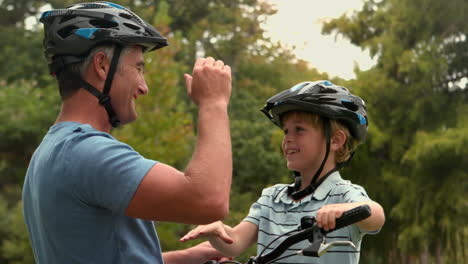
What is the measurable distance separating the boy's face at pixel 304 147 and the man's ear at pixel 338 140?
90mm

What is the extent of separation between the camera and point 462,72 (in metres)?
18.7

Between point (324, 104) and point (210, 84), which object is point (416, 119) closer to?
point (324, 104)

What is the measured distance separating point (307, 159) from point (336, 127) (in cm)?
30

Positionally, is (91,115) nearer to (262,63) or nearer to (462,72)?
(462,72)

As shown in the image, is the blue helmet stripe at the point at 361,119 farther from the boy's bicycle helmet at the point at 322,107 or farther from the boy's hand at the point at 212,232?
the boy's hand at the point at 212,232

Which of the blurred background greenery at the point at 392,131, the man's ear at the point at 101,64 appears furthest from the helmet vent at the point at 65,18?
the blurred background greenery at the point at 392,131

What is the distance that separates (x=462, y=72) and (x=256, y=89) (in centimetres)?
1436

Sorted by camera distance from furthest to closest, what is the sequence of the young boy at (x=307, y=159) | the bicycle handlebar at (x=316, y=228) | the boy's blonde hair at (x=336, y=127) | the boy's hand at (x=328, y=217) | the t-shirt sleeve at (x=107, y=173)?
the boy's blonde hair at (x=336, y=127), the young boy at (x=307, y=159), the boy's hand at (x=328, y=217), the bicycle handlebar at (x=316, y=228), the t-shirt sleeve at (x=107, y=173)

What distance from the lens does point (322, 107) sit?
14.0ft

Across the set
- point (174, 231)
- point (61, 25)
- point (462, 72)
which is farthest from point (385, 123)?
point (61, 25)

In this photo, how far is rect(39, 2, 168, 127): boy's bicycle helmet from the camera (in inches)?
114

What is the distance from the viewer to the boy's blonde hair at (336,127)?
4352 millimetres

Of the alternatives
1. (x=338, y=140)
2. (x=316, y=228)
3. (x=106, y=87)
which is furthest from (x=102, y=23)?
(x=338, y=140)

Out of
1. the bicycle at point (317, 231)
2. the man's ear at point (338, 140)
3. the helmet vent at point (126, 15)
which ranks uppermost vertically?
the helmet vent at point (126, 15)
